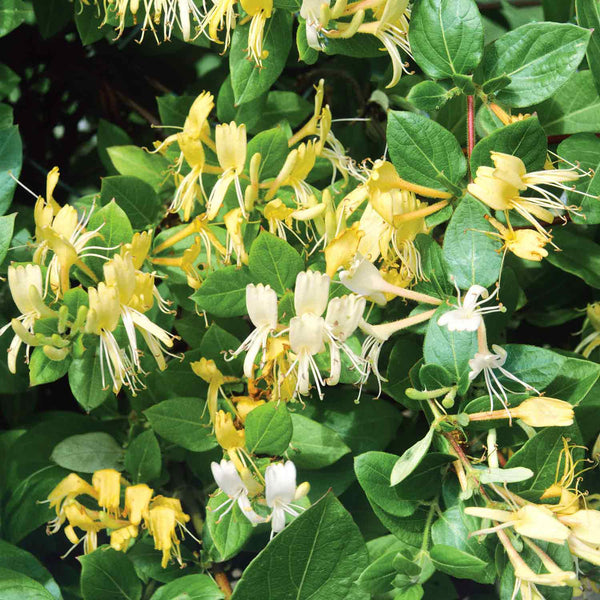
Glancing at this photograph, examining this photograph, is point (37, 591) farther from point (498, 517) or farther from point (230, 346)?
point (498, 517)

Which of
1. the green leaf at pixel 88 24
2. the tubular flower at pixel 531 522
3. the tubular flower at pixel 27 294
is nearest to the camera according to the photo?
the tubular flower at pixel 531 522

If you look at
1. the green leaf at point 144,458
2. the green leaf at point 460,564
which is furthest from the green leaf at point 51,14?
the green leaf at point 460,564

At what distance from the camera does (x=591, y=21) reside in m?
0.70

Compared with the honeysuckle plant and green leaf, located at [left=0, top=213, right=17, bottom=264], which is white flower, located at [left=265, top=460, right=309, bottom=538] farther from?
green leaf, located at [left=0, top=213, right=17, bottom=264]

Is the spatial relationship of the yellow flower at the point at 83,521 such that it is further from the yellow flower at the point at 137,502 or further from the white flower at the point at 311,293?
the white flower at the point at 311,293

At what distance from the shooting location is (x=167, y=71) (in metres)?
1.08

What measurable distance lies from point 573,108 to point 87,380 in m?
0.53

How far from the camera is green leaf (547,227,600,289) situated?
0.76m

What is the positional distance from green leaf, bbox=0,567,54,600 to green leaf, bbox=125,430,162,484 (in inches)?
5.3

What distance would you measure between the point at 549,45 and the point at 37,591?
2.03 feet

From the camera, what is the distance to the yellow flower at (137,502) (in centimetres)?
71

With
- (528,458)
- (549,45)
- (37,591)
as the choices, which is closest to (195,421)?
(37,591)

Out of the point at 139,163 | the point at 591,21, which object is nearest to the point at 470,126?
the point at 591,21

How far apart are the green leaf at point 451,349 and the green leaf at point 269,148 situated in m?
0.22
